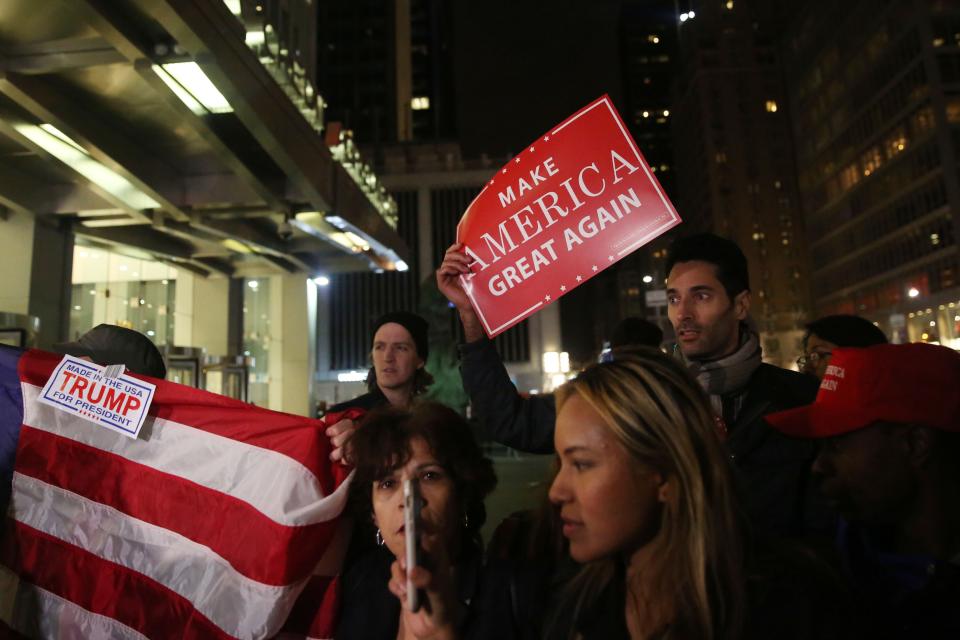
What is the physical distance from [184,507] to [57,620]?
683 mm

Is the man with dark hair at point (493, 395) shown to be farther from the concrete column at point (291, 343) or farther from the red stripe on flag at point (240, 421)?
the concrete column at point (291, 343)

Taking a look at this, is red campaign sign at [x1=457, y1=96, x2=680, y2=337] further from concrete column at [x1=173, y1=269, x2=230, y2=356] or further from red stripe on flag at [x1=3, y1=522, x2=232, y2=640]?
concrete column at [x1=173, y1=269, x2=230, y2=356]

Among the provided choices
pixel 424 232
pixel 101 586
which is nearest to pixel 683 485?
pixel 101 586

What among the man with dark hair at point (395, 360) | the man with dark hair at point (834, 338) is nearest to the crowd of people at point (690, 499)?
the man with dark hair at point (395, 360)

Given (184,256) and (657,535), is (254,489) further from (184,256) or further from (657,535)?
(184,256)

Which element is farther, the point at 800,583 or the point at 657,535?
the point at 657,535

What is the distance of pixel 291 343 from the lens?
23203 millimetres

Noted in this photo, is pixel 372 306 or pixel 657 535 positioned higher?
pixel 372 306

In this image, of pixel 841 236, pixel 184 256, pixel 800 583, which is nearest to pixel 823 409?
pixel 800 583

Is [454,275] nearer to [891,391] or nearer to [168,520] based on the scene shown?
[168,520]

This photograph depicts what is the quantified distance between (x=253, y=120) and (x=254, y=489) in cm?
911

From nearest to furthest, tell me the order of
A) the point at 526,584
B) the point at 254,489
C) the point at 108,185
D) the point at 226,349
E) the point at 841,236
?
the point at 526,584 → the point at 254,489 → the point at 108,185 → the point at 226,349 → the point at 841,236

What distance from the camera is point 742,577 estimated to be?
58.3 inches

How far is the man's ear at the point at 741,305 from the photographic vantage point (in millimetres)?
2719
